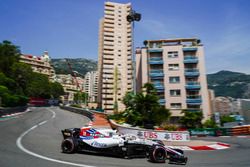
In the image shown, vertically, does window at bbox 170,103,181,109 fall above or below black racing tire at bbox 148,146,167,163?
above

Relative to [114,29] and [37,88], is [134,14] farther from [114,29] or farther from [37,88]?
[114,29]

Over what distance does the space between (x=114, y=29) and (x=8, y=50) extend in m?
66.0

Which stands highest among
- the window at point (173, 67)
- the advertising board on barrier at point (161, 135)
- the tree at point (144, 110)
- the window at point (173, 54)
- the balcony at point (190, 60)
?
the window at point (173, 54)

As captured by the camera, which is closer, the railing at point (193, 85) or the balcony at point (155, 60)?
the railing at point (193, 85)

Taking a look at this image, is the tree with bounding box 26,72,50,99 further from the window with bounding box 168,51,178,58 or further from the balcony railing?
the window with bounding box 168,51,178,58

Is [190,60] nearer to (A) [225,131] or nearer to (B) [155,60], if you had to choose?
(B) [155,60]

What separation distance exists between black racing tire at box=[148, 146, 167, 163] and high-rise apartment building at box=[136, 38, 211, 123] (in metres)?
41.1

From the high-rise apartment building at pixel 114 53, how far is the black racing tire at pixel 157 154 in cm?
10055

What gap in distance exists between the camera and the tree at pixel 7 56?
204 feet

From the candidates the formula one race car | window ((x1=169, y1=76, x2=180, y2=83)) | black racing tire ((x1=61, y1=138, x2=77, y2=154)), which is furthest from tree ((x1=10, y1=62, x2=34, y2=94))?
the formula one race car

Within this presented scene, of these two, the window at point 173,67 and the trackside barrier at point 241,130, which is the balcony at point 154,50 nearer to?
the window at point 173,67

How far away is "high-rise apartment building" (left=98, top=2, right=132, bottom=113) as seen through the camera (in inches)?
4437

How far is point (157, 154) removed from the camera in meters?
8.63

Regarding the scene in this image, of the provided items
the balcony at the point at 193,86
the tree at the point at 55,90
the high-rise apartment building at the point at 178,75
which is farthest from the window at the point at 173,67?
the tree at the point at 55,90
